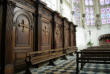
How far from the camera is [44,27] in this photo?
662 centimetres

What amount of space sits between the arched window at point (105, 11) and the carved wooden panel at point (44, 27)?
713 inches

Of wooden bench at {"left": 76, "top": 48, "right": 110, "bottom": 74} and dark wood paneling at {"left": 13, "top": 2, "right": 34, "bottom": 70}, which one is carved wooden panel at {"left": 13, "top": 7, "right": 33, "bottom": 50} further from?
wooden bench at {"left": 76, "top": 48, "right": 110, "bottom": 74}

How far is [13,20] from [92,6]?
864 inches

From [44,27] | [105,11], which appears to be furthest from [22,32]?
[105,11]

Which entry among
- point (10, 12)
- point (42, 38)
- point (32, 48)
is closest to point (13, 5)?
point (10, 12)

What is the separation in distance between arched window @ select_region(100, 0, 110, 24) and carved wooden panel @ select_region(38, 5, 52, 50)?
59.4ft

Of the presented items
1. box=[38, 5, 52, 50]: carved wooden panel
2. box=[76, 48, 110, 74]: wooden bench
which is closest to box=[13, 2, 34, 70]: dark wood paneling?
box=[38, 5, 52, 50]: carved wooden panel

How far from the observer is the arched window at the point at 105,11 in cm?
2220

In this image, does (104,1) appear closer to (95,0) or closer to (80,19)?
(95,0)

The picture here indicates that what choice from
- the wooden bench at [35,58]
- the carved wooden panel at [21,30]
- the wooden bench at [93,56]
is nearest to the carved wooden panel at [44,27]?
the wooden bench at [35,58]

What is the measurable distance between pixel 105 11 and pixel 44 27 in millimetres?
19576

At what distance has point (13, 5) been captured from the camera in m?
4.20

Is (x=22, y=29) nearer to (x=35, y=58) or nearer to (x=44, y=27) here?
(x=35, y=58)

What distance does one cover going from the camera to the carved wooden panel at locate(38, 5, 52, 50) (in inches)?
236
